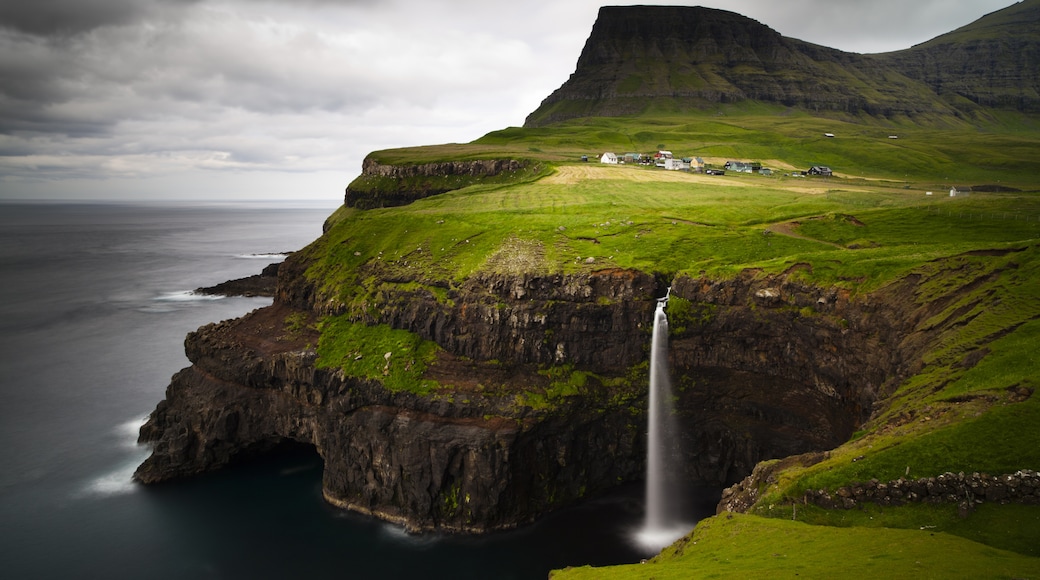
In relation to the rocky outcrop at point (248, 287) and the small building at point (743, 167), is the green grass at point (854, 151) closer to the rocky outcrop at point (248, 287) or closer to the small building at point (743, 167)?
the small building at point (743, 167)

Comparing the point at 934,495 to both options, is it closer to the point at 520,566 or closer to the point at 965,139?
the point at 520,566

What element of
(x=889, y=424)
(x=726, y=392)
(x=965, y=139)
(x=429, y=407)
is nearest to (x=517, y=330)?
(x=429, y=407)

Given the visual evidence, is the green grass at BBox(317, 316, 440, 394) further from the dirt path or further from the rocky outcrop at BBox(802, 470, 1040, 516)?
the dirt path

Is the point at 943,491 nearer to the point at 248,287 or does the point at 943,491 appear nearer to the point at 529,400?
the point at 529,400

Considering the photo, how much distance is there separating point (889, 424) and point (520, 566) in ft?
104

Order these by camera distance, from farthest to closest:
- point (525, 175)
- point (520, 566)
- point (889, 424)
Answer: point (525, 175) → point (520, 566) → point (889, 424)

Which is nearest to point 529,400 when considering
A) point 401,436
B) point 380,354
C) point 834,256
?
point 401,436

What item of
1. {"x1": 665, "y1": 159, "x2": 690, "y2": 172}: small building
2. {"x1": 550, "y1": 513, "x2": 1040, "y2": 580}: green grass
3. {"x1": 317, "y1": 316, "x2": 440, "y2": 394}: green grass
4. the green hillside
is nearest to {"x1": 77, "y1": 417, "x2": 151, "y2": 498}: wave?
{"x1": 317, "y1": 316, "x2": 440, "y2": 394}: green grass

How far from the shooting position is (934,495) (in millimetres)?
30562

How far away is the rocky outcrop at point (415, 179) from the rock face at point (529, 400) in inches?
2554

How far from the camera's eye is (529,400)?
198 ft

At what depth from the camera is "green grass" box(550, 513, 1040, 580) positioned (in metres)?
24.1

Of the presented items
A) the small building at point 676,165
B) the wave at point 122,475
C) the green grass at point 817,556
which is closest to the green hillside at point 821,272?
→ the green grass at point 817,556

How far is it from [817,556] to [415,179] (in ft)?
410
